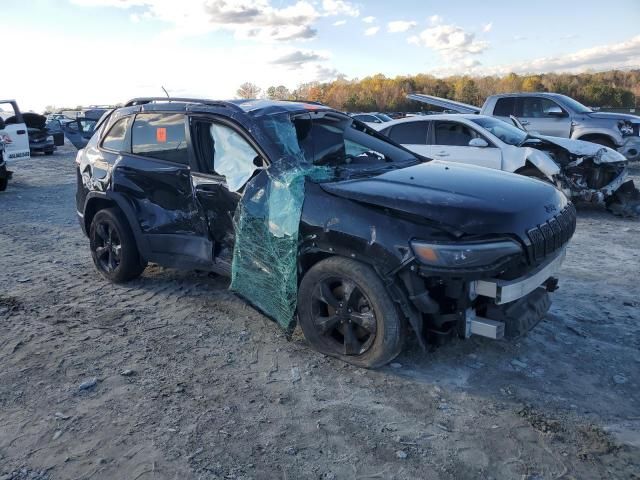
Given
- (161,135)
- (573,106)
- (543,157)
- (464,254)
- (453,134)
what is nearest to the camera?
(464,254)

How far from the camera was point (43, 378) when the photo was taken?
3.63 metres

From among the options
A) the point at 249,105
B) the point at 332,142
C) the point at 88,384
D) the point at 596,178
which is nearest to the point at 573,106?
the point at 596,178

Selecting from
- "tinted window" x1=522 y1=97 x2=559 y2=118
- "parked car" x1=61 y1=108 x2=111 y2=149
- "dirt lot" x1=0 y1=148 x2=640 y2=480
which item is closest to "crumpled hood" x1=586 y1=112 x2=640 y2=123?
"tinted window" x1=522 y1=97 x2=559 y2=118

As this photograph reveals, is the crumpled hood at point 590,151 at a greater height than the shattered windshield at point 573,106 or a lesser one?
lesser

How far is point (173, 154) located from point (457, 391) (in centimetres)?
307

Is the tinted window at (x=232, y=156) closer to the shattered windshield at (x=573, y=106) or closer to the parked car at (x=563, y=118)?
the parked car at (x=563, y=118)

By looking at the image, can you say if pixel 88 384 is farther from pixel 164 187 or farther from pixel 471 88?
pixel 471 88

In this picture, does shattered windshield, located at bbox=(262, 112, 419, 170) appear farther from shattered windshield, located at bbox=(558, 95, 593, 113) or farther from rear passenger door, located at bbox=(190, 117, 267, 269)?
shattered windshield, located at bbox=(558, 95, 593, 113)

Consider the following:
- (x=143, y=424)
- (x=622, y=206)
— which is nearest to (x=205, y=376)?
(x=143, y=424)

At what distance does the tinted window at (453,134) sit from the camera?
8.76 metres

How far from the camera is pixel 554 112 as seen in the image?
1235 centimetres

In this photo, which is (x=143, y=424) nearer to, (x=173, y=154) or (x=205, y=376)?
(x=205, y=376)

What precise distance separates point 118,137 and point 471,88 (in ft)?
207

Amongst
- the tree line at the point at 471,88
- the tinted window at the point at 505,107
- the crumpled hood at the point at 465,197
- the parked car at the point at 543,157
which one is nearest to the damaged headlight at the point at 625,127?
the tinted window at the point at 505,107
